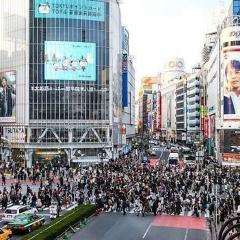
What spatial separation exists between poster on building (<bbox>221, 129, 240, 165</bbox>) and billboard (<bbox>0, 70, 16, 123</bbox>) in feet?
105

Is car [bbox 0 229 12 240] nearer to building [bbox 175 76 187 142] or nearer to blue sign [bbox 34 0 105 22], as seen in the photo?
blue sign [bbox 34 0 105 22]

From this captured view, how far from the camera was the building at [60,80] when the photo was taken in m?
82.7

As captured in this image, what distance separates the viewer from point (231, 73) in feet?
259

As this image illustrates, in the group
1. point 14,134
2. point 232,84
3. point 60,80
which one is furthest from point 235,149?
point 14,134

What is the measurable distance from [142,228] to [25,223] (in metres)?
7.16

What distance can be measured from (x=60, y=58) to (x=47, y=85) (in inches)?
182

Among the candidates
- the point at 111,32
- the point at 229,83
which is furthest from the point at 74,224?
the point at 111,32

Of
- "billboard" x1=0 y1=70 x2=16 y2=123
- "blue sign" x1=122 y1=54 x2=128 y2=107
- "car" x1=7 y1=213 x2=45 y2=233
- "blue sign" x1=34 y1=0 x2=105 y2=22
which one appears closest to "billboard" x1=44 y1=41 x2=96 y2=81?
"blue sign" x1=34 y1=0 x2=105 y2=22

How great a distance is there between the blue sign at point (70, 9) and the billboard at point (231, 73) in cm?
1977

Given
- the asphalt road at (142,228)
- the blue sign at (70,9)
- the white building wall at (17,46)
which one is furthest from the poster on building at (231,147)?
the asphalt road at (142,228)

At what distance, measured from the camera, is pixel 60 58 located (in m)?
82.2

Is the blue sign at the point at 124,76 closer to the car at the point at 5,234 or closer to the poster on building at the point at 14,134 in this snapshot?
the poster on building at the point at 14,134

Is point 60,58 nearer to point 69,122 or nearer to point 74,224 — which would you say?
point 69,122

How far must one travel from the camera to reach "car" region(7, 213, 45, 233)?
31125mm
